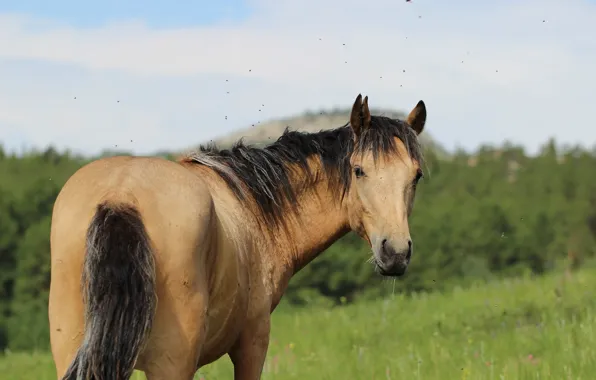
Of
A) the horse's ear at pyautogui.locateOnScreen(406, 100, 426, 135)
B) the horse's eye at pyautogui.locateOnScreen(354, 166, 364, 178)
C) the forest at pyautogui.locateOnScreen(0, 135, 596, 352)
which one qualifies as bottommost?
the forest at pyautogui.locateOnScreen(0, 135, 596, 352)

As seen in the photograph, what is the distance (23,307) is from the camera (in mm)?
25312

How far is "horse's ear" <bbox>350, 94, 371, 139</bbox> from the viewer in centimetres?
601

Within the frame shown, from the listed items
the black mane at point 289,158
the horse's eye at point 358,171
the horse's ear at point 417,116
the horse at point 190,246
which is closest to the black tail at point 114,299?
the horse at point 190,246

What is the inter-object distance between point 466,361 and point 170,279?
17.8 feet

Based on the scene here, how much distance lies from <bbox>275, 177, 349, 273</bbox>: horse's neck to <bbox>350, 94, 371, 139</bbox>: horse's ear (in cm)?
54

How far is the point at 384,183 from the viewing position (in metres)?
5.63

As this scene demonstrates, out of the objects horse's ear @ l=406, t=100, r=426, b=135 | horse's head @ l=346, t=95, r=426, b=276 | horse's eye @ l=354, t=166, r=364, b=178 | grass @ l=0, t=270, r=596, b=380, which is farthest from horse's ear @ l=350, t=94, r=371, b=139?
grass @ l=0, t=270, r=596, b=380

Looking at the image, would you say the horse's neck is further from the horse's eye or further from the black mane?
the horse's eye

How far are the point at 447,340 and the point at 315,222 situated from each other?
5.95 metres

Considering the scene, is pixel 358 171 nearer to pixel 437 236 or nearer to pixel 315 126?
pixel 437 236

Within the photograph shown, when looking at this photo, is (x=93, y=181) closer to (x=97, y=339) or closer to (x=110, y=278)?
(x=110, y=278)

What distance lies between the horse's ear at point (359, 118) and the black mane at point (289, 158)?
57mm

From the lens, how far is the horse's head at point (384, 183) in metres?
5.47

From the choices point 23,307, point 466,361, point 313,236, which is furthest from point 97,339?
point 23,307
